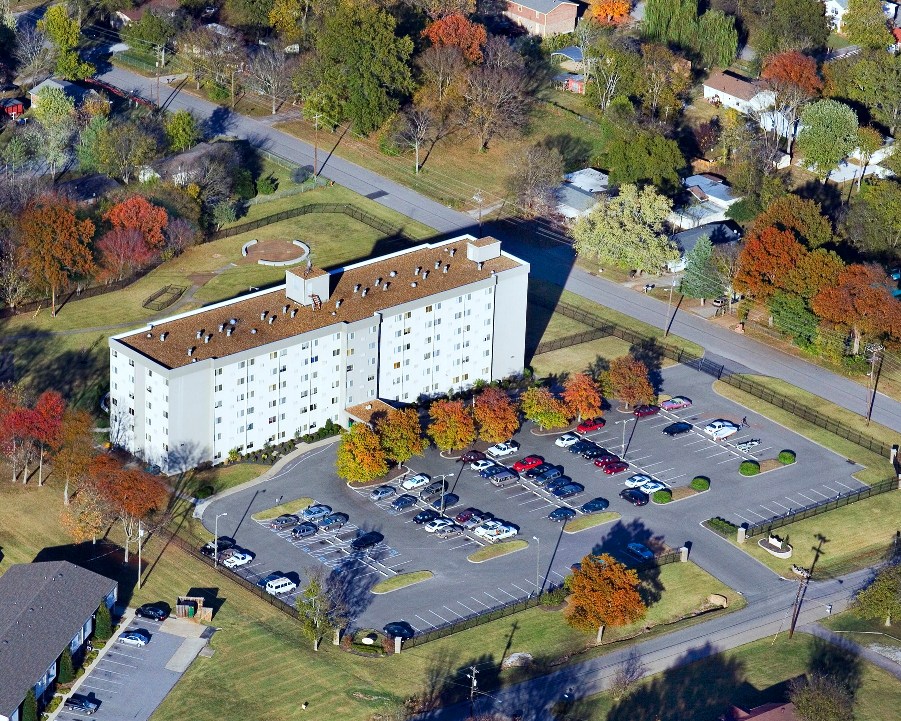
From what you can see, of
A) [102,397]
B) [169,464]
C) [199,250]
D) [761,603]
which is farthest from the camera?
[199,250]

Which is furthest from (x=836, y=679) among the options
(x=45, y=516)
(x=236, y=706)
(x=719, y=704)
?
(x=45, y=516)

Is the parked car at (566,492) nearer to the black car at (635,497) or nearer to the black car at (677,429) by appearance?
the black car at (635,497)

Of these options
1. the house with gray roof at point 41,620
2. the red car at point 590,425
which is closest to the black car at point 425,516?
the red car at point 590,425

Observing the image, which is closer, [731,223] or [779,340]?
[779,340]

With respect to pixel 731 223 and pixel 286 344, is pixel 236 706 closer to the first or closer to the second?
pixel 286 344

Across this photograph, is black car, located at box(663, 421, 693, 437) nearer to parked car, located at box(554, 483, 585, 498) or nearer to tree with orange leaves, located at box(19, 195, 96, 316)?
parked car, located at box(554, 483, 585, 498)

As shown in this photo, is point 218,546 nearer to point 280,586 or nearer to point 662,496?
point 280,586
